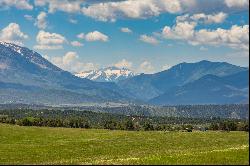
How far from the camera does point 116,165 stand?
35.8 meters

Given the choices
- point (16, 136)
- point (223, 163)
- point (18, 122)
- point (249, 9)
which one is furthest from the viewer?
point (18, 122)

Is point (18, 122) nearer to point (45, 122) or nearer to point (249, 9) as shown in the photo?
point (45, 122)

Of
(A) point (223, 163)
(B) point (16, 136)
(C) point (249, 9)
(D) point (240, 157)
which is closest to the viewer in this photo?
(C) point (249, 9)

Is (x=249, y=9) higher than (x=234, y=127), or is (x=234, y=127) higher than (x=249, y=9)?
(x=249, y=9)

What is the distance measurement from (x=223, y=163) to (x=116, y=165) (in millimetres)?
7938

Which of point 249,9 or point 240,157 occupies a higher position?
point 249,9

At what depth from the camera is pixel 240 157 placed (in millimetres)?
37656

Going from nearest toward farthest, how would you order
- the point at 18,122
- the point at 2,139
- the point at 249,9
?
the point at 249,9 < the point at 2,139 < the point at 18,122

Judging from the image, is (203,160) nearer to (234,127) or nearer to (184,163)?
(184,163)

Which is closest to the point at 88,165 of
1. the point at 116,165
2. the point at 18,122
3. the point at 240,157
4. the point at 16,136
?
the point at 116,165

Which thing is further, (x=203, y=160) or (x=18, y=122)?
(x=18, y=122)

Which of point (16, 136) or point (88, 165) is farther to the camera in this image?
point (16, 136)

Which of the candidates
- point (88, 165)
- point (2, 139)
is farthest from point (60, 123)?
point (88, 165)

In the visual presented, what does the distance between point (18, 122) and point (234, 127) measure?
3445 inches
